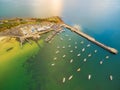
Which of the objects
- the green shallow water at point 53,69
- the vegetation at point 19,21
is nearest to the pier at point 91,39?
the green shallow water at point 53,69

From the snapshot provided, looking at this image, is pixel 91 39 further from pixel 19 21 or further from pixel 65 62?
pixel 19 21

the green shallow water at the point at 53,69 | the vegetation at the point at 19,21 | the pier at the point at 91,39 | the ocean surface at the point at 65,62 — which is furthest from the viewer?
the vegetation at the point at 19,21

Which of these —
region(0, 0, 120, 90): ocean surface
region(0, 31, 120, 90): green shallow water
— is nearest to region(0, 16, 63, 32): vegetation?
region(0, 0, 120, 90): ocean surface

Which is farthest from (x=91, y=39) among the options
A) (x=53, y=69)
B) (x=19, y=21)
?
(x=19, y=21)

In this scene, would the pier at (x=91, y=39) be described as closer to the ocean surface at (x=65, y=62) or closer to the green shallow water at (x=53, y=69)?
the ocean surface at (x=65, y=62)

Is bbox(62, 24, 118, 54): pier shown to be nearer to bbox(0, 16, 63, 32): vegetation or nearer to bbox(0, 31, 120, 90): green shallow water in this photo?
bbox(0, 31, 120, 90): green shallow water

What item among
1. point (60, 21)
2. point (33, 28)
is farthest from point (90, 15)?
point (33, 28)

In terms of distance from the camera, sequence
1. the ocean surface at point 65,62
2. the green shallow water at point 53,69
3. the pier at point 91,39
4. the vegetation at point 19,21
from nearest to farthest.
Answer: the green shallow water at point 53,69, the ocean surface at point 65,62, the pier at point 91,39, the vegetation at point 19,21

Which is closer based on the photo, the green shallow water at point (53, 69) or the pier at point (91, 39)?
the green shallow water at point (53, 69)
